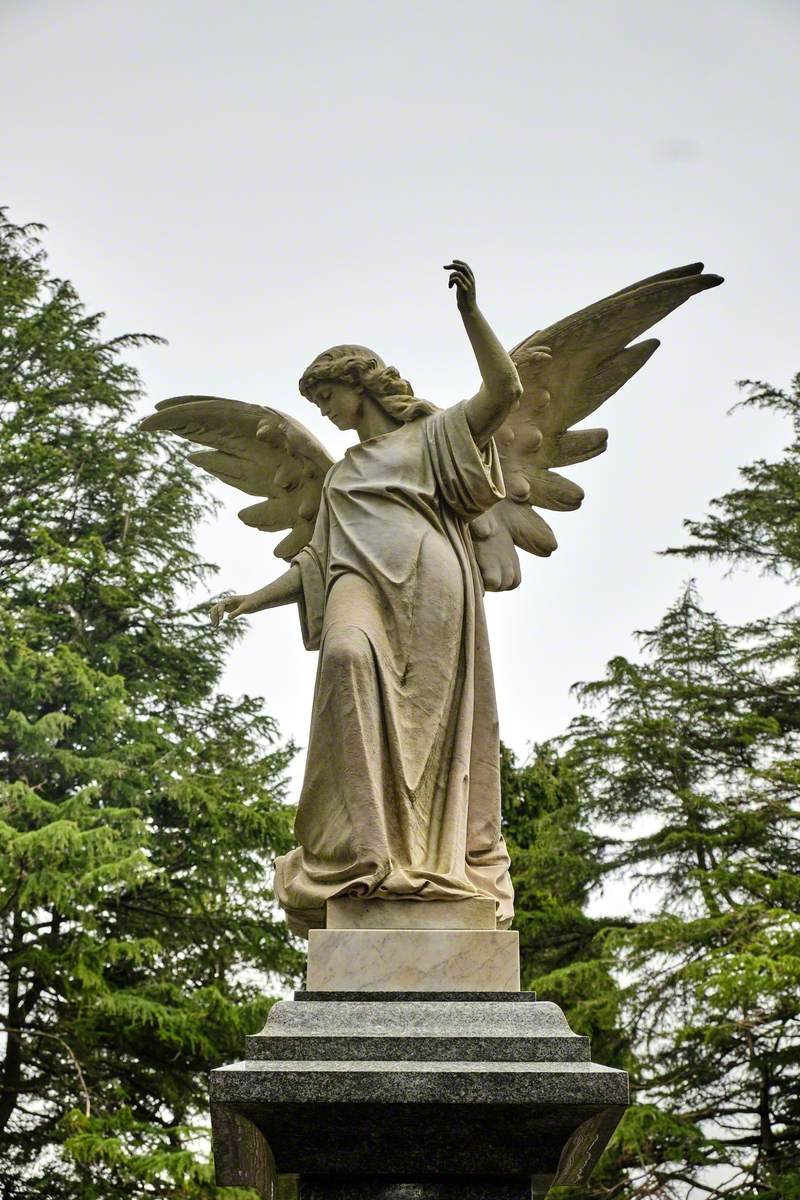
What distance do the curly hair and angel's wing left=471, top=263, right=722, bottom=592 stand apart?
1.48 ft

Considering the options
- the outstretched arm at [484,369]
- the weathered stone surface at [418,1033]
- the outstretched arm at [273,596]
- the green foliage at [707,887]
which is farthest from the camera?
the green foliage at [707,887]

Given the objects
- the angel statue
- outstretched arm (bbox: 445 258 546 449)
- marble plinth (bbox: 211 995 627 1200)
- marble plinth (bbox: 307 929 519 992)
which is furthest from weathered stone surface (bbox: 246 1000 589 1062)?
outstretched arm (bbox: 445 258 546 449)

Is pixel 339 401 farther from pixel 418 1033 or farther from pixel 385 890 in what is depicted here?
pixel 418 1033

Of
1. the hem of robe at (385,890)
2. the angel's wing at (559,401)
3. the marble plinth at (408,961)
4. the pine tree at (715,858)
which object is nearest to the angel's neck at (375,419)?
the angel's wing at (559,401)

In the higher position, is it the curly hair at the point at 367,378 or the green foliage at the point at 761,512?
the green foliage at the point at 761,512

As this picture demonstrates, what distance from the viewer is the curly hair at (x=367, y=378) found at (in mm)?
5816

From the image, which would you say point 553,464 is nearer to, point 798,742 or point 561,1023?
point 561,1023

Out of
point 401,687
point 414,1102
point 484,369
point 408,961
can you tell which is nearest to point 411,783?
point 401,687

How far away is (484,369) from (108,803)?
1327 centimetres

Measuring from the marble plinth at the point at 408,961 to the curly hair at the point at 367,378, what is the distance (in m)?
2.15

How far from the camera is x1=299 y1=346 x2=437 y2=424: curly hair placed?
19.1 feet

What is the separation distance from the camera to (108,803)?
17.6 meters

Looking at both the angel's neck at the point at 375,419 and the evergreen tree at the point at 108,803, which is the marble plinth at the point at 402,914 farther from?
A: the evergreen tree at the point at 108,803

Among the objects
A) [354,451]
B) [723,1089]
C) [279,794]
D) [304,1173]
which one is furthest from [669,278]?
[279,794]
